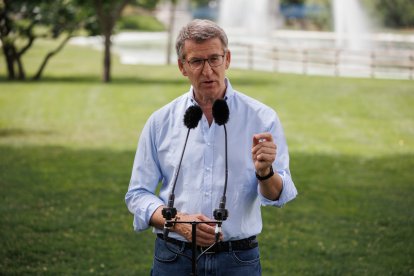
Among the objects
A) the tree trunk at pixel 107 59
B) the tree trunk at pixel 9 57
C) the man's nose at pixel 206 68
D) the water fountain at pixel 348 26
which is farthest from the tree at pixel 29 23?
the man's nose at pixel 206 68

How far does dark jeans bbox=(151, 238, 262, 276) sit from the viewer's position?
4.18 metres

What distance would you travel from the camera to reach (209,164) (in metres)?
4.20

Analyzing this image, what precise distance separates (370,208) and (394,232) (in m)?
1.40

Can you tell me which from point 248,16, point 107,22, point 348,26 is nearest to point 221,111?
point 107,22

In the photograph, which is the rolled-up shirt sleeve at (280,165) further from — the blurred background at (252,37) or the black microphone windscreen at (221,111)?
the blurred background at (252,37)

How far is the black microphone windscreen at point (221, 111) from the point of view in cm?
387

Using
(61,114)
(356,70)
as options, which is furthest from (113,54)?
(61,114)

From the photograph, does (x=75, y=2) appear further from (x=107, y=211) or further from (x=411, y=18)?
(x=411, y=18)

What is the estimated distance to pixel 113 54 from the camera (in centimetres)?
5016

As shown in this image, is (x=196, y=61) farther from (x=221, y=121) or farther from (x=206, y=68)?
(x=221, y=121)

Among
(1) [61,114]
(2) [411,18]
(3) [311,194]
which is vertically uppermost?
(3) [311,194]

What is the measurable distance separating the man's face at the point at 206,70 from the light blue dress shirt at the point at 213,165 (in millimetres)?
81

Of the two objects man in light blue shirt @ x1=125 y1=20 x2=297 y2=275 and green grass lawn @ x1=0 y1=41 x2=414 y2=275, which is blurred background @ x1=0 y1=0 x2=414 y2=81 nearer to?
green grass lawn @ x1=0 y1=41 x2=414 y2=275

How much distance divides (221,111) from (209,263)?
773 millimetres
